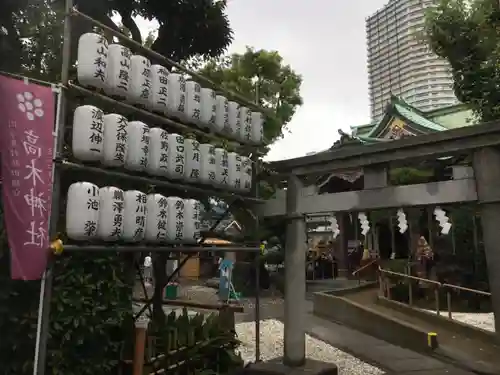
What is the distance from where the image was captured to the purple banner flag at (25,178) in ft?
15.0

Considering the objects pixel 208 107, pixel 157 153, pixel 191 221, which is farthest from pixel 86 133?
pixel 208 107

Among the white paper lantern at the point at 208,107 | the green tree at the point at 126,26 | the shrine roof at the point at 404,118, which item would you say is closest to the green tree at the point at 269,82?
the shrine roof at the point at 404,118

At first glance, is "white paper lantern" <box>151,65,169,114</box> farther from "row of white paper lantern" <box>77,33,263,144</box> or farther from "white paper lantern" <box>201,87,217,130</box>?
"white paper lantern" <box>201,87,217,130</box>

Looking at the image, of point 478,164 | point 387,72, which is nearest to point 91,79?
point 478,164

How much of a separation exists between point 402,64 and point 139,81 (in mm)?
32178

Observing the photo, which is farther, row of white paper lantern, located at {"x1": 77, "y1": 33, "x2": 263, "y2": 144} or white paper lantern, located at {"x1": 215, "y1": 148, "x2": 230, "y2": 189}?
white paper lantern, located at {"x1": 215, "y1": 148, "x2": 230, "y2": 189}

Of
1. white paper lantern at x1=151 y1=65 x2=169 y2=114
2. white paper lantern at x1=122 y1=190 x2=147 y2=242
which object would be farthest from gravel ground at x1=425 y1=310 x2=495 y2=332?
white paper lantern at x1=151 y1=65 x2=169 y2=114

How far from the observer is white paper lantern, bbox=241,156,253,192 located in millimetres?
8414

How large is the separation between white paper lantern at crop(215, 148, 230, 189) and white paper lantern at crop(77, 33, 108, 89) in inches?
106

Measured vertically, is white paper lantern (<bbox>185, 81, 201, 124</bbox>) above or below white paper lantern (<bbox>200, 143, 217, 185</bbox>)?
above

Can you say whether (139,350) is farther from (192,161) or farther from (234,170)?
(234,170)

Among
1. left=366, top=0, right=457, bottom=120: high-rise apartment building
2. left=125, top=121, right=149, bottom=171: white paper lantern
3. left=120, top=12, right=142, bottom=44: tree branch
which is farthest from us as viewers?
left=366, top=0, right=457, bottom=120: high-rise apartment building

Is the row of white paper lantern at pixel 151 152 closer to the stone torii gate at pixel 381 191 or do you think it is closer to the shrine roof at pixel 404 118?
the stone torii gate at pixel 381 191

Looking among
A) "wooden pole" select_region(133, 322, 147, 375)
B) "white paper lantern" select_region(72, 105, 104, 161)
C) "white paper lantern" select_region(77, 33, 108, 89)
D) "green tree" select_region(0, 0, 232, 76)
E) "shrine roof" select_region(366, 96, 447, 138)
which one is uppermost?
"shrine roof" select_region(366, 96, 447, 138)
